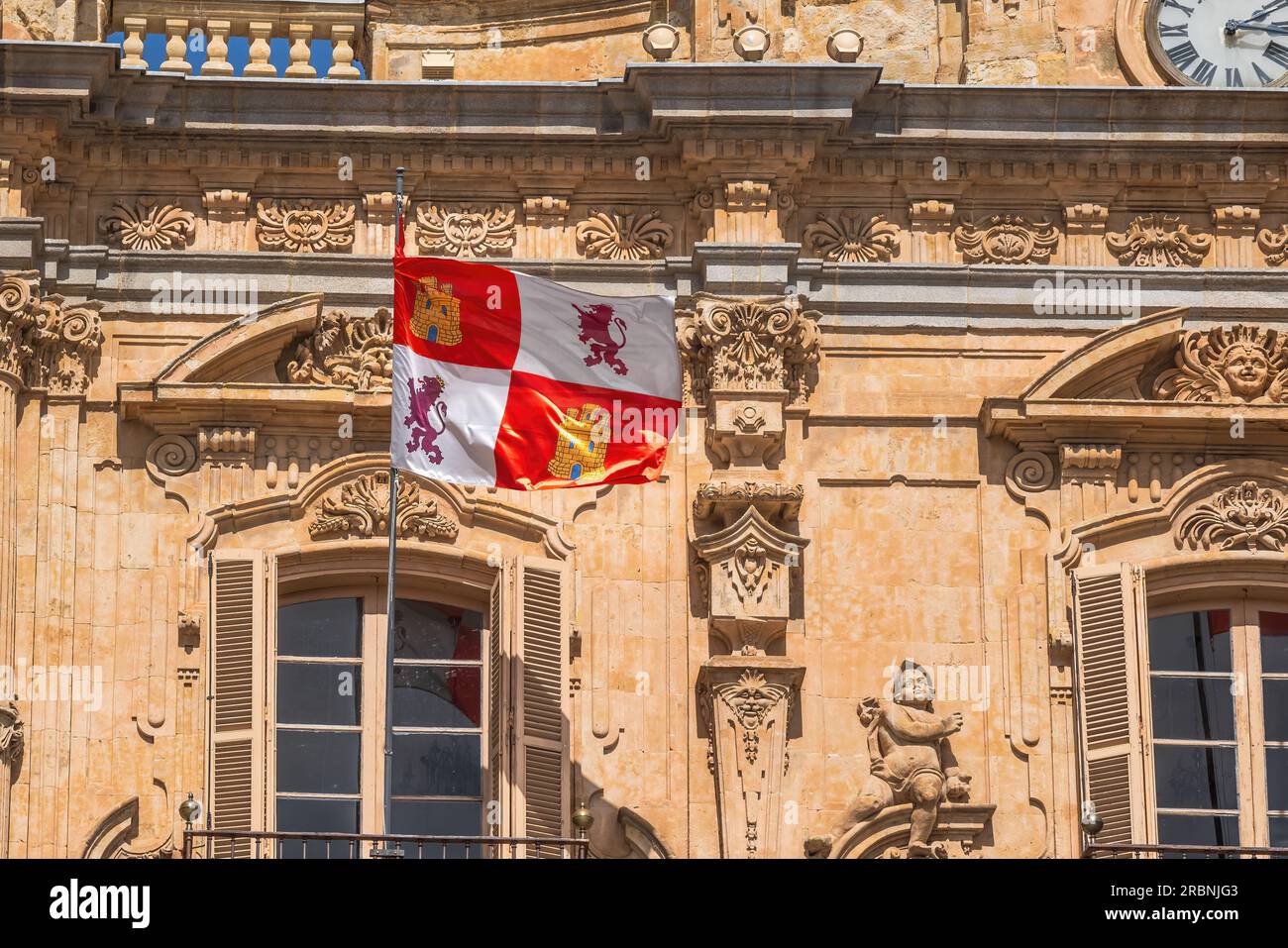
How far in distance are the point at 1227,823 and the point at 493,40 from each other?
23.0 feet

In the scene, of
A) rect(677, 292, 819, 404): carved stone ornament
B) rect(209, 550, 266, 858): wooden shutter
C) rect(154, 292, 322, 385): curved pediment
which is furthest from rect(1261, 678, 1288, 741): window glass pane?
rect(154, 292, 322, 385): curved pediment

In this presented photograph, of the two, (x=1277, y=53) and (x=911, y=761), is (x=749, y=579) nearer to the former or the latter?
(x=911, y=761)

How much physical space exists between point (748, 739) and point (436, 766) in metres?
1.96

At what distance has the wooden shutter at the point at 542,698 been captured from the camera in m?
28.9

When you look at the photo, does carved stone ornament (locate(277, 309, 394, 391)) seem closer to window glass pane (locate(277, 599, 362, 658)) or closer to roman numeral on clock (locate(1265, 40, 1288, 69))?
window glass pane (locate(277, 599, 362, 658))

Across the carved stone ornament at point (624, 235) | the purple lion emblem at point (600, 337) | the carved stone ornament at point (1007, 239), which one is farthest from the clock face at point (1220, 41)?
the purple lion emblem at point (600, 337)

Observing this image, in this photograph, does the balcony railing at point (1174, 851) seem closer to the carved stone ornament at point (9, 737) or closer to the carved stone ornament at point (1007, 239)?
the carved stone ornament at point (1007, 239)

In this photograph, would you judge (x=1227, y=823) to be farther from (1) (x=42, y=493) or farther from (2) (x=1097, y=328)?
(1) (x=42, y=493)

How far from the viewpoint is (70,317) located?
29.8 metres

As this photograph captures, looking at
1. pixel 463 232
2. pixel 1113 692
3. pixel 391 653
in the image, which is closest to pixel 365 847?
pixel 391 653

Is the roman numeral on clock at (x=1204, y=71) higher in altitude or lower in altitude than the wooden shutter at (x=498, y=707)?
higher

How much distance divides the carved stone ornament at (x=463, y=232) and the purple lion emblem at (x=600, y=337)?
1.49 m

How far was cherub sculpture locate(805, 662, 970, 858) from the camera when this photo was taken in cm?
2889
